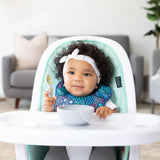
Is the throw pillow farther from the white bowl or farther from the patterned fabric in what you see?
the white bowl

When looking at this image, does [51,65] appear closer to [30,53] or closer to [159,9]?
[30,53]

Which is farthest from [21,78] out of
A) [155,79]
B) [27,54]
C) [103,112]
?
[103,112]

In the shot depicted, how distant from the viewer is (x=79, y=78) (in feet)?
4.88

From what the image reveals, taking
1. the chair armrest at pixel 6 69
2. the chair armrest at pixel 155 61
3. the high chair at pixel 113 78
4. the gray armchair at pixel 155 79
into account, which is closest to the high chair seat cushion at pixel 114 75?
the high chair at pixel 113 78

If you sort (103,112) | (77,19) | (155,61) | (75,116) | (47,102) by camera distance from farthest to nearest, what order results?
(77,19), (155,61), (47,102), (103,112), (75,116)

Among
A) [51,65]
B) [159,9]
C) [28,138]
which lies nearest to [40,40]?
[159,9]

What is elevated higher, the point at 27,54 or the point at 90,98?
the point at 90,98

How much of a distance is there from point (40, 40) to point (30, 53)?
0.74 ft

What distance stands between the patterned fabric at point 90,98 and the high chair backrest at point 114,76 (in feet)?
0.14

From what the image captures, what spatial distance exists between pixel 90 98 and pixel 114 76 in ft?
0.48

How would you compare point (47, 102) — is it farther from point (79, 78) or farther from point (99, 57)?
point (99, 57)

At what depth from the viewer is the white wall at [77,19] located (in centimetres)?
444

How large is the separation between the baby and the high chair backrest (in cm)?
2

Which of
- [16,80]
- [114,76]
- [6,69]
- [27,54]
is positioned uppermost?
[114,76]
